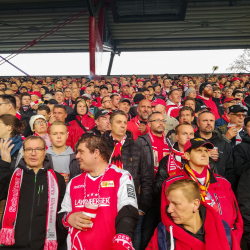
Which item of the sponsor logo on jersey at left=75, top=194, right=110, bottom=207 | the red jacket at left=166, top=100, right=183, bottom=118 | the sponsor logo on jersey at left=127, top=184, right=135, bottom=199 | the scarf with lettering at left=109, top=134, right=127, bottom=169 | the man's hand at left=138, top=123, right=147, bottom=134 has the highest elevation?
the red jacket at left=166, top=100, right=183, bottom=118

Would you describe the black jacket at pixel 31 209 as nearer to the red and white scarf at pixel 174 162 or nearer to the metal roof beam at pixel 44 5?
the red and white scarf at pixel 174 162

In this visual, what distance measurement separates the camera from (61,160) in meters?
3.13

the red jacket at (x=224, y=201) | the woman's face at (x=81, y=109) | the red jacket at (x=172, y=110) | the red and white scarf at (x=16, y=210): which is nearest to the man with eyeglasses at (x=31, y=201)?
the red and white scarf at (x=16, y=210)

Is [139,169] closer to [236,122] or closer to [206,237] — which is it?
[206,237]

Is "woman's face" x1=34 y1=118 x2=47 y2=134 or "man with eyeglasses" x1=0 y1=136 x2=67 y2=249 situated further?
"woman's face" x1=34 y1=118 x2=47 y2=134

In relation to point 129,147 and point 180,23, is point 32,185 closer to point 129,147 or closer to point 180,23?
point 129,147

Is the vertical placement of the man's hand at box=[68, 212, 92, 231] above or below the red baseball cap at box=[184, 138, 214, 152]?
below

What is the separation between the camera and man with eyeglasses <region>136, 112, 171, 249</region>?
3.09 m

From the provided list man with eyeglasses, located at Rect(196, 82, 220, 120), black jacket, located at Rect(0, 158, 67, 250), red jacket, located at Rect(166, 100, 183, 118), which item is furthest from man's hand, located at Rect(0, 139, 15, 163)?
man with eyeglasses, located at Rect(196, 82, 220, 120)

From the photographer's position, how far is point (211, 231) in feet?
5.95

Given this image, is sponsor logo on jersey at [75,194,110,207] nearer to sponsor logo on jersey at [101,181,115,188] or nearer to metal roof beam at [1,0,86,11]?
sponsor logo on jersey at [101,181,115,188]

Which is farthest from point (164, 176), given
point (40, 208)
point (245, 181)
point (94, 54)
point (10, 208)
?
point (94, 54)

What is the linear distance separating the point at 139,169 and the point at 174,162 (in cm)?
47

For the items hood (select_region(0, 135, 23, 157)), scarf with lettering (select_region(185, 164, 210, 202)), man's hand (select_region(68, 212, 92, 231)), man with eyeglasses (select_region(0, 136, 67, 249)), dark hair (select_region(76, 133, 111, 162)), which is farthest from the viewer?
hood (select_region(0, 135, 23, 157))
